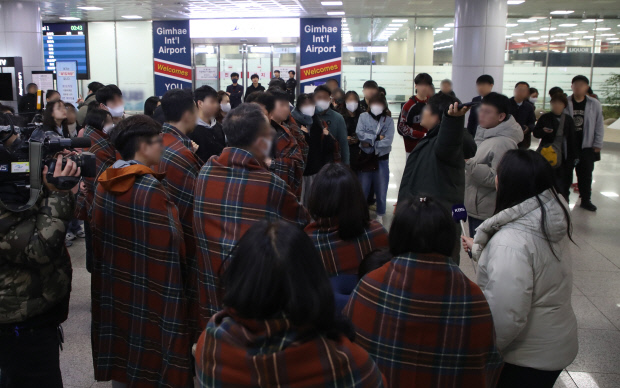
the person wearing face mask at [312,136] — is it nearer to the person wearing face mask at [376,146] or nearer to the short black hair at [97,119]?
the person wearing face mask at [376,146]

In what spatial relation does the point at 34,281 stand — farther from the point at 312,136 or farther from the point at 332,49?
the point at 332,49

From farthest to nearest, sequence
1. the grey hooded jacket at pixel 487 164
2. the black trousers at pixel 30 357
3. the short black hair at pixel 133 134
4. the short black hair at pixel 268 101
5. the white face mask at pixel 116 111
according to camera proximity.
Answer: the white face mask at pixel 116 111 < the short black hair at pixel 268 101 < the grey hooded jacket at pixel 487 164 < the short black hair at pixel 133 134 < the black trousers at pixel 30 357

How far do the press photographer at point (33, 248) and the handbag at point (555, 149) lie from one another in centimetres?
583

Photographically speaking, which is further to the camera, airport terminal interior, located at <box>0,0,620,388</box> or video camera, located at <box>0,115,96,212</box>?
airport terminal interior, located at <box>0,0,620,388</box>

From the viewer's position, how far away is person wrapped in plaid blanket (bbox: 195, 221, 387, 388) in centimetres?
119

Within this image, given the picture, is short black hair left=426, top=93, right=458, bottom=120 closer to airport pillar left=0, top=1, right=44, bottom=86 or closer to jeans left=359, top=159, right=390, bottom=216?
jeans left=359, top=159, right=390, bottom=216

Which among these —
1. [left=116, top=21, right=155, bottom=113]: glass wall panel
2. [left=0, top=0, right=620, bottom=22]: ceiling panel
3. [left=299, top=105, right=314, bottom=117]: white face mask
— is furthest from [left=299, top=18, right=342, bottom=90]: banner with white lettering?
[left=299, top=105, right=314, bottom=117]: white face mask

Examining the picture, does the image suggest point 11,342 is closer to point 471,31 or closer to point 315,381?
point 315,381

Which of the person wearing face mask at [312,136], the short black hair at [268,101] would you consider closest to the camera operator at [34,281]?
the short black hair at [268,101]

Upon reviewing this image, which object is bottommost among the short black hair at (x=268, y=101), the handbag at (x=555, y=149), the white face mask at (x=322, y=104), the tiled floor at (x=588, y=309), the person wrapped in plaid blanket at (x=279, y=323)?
the tiled floor at (x=588, y=309)

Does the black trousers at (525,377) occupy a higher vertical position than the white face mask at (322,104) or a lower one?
lower

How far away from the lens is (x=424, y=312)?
1.74 m

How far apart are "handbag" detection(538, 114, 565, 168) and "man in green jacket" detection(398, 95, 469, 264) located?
3.69 meters

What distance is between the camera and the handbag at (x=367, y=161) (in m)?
6.86
